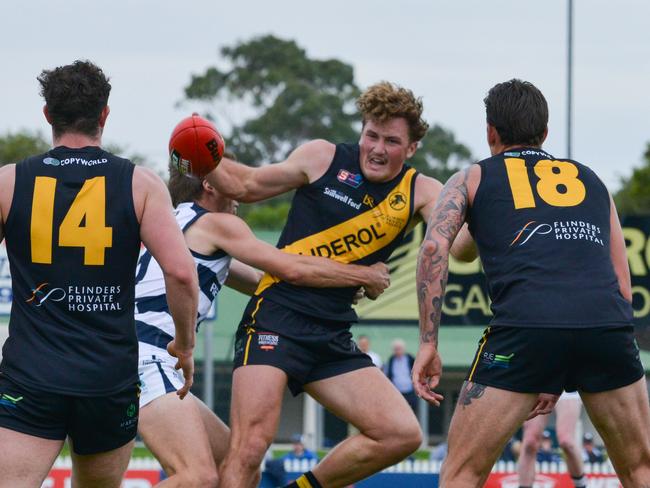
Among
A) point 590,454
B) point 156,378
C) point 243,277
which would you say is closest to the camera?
point 156,378

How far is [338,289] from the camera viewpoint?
729 cm

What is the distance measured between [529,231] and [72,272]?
85.5 inches

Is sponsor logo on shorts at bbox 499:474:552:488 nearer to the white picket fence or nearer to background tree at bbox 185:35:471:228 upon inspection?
the white picket fence

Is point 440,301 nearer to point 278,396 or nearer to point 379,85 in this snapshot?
point 278,396

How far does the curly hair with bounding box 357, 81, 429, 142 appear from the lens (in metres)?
7.25

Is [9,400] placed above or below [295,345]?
below

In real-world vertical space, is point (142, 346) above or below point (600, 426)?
above

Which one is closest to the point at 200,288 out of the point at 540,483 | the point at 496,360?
the point at 496,360

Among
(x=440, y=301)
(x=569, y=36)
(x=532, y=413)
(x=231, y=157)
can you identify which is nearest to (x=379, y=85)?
(x=231, y=157)

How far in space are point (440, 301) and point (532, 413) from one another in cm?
72

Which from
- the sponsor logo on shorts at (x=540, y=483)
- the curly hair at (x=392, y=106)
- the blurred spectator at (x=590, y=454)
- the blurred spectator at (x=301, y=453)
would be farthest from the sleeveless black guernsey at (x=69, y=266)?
the blurred spectator at (x=590, y=454)

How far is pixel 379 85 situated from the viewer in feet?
24.4

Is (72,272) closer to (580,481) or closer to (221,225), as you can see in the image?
(221,225)

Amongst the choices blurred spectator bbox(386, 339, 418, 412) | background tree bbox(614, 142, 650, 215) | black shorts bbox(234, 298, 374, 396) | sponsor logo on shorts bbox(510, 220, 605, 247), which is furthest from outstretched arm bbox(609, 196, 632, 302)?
background tree bbox(614, 142, 650, 215)
